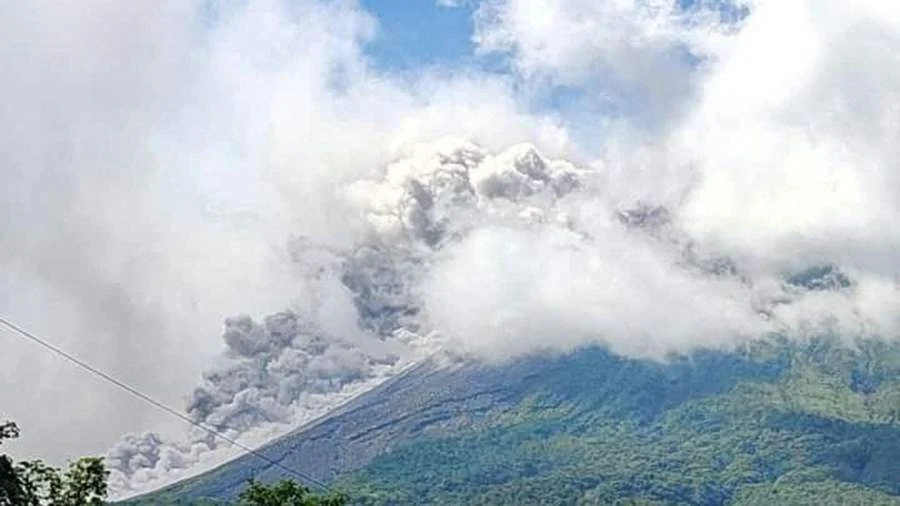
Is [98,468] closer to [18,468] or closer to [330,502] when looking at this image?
[18,468]

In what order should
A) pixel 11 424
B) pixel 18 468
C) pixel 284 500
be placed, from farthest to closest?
pixel 284 500, pixel 18 468, pixel 11 424

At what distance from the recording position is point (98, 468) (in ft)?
123

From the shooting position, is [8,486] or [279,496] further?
[279,496]

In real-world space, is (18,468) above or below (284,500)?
below

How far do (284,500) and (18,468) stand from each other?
70.7 feet

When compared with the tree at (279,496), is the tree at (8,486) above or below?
below

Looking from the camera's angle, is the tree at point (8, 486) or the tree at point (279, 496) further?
the tree at point (279, 496)

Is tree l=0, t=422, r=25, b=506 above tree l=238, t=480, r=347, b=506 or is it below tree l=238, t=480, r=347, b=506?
below

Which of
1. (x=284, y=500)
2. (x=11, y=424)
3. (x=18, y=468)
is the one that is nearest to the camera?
(x=11, y=424)

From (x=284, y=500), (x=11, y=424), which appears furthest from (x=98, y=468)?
(x=284, y=500)

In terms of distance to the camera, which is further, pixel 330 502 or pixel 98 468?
pixel 330 502

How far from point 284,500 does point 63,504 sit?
19629mm

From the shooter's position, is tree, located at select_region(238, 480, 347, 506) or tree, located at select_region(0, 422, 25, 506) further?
tree, located at select_region(238, 480, 347, 506)

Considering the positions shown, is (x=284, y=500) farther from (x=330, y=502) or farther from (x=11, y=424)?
(x=11, y=424)
